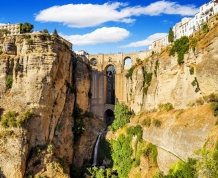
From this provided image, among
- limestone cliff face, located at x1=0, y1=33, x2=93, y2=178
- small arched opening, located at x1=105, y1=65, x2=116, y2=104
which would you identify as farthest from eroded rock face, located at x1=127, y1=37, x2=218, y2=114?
small arched opening, located at x1=105, y1=65, x2=116, y2=104

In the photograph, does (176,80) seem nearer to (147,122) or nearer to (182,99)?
(182,99)

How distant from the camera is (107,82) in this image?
57.1 metres

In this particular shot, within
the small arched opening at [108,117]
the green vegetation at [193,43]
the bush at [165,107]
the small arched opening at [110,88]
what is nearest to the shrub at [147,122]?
the bush at [165,107]

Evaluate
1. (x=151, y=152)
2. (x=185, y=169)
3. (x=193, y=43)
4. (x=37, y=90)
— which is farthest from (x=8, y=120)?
(x=193, y=43)

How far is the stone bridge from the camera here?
5131 cm

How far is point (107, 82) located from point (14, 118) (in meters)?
30.1

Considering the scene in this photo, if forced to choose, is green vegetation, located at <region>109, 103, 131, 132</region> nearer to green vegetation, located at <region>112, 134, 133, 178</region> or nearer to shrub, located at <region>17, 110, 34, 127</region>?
green vegetation, located at <region>112, 134, 133, 178</region>

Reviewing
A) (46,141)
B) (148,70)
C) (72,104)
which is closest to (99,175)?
(46,141)

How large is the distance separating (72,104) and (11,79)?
840 centimetres

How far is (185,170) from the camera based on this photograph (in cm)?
2128

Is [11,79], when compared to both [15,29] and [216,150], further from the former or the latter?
[216,150]

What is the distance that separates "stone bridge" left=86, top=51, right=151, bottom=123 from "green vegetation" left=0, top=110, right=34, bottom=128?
2278 centimetres

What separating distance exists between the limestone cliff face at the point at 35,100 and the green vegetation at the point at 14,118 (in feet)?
1.72

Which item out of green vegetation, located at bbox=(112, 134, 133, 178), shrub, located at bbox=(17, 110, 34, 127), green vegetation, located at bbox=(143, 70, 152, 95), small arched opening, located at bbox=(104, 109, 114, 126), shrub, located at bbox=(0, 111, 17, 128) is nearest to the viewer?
shrub, located at bbox=(0, 111, 17, 128)
